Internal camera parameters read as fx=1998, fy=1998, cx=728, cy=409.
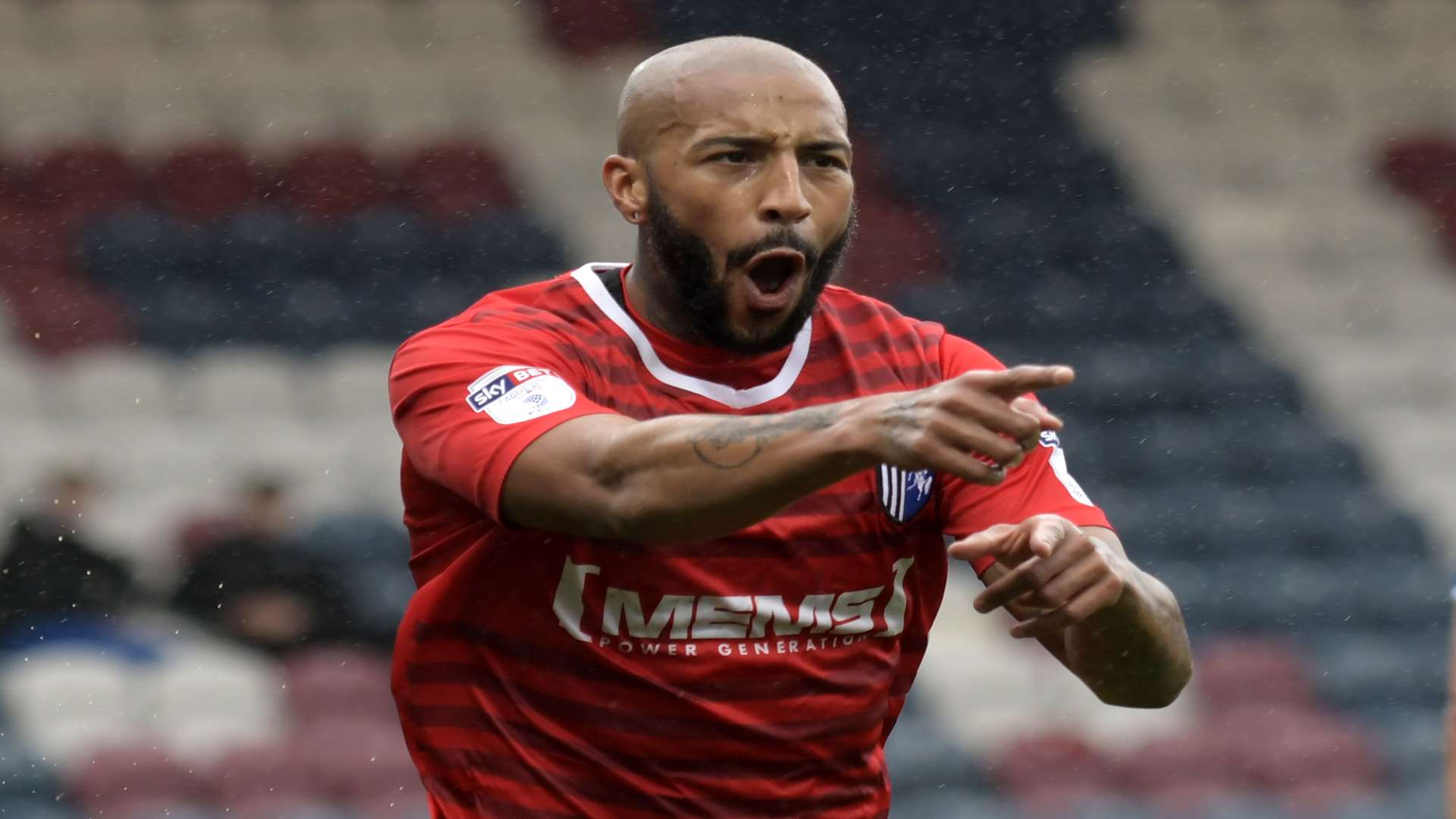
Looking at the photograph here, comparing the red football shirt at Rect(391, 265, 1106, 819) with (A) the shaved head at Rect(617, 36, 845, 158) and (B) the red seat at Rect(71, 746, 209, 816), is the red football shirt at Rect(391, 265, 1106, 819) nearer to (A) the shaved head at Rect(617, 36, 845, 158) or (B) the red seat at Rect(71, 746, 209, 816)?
(A) the shaved head at Rect(617, 36, 845, 158)

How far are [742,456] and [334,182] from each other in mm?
6869

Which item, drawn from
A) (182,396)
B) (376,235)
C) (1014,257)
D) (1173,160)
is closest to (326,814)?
(182,396)

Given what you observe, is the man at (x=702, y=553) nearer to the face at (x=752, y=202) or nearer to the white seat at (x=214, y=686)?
the face at (x=752, y=202)

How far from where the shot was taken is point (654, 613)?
106 inches

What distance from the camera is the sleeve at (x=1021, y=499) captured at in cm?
283

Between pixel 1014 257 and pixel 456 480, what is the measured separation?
717 centimetres

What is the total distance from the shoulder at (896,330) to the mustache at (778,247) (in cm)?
20

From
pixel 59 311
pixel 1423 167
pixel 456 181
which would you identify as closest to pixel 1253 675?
pixel 1423 167

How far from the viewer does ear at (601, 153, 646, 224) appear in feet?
9.74

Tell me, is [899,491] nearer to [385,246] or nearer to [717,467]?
[717,467]

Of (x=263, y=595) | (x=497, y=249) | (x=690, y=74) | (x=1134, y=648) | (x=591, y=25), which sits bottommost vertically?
(x=263, y=595)

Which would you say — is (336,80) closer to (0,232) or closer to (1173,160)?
(0,232)

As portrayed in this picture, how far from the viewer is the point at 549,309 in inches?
114

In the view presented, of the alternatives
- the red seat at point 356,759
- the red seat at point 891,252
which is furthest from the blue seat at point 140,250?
the red seat at point 891,252
